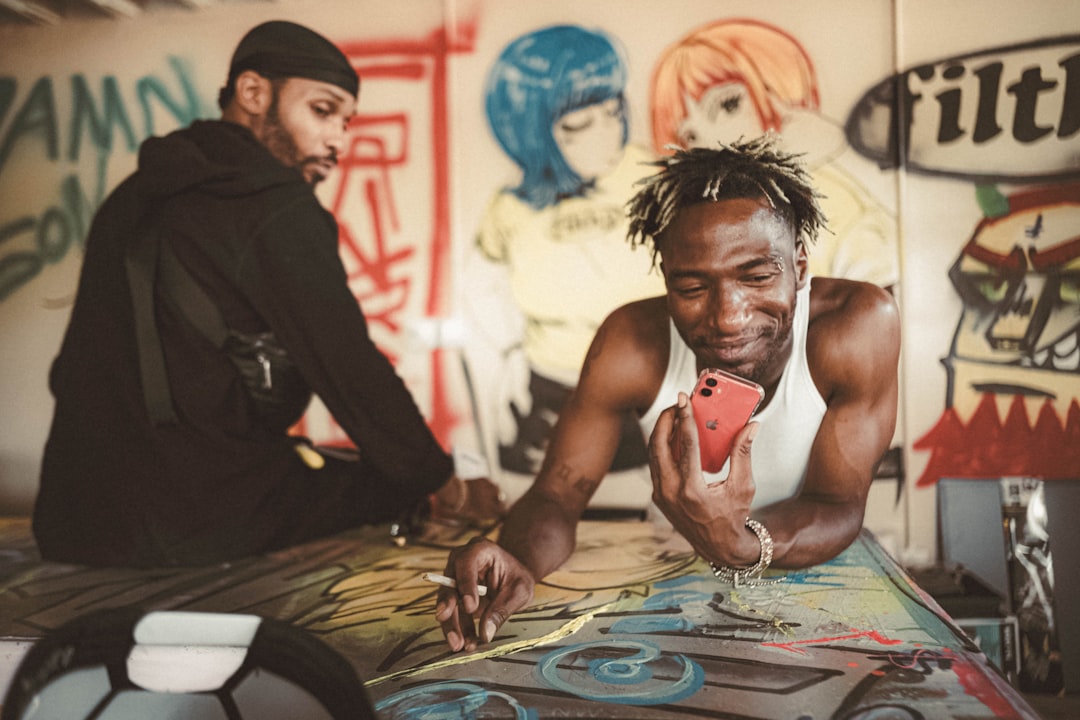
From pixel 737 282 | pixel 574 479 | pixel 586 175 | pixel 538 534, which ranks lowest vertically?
pixel 538 534

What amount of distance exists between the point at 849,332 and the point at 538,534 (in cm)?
91

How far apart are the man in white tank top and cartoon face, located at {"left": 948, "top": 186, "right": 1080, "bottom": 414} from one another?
546 millimetres

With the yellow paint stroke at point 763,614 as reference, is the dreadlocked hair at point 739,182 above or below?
above

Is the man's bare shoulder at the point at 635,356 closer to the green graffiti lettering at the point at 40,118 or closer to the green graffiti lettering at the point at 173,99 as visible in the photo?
the green graffiti lettering at the point at 173,99

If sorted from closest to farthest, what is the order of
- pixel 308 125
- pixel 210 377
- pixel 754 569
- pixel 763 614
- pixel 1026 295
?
pixel 763 614, pixel 754 569, pixel 210 377, pixel 1026 295, pixel 308 125

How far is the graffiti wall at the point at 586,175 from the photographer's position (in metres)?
2.28

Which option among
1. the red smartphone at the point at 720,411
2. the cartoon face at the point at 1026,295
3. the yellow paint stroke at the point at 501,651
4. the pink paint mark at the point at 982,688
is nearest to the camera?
the pink paint mark at the point at 982,688

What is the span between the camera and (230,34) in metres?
2.52

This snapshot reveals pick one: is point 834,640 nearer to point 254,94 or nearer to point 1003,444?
point 1003,444

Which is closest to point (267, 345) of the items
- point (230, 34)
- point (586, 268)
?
point (586, 268)

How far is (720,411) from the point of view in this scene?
1.72m

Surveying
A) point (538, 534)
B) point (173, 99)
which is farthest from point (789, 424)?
point (173, 99)

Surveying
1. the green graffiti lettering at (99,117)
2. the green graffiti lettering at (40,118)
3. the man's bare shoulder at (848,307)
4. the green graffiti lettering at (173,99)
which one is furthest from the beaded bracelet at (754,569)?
the green graffiti lettering at (40,118)

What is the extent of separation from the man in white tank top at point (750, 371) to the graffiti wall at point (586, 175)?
0.41 m
